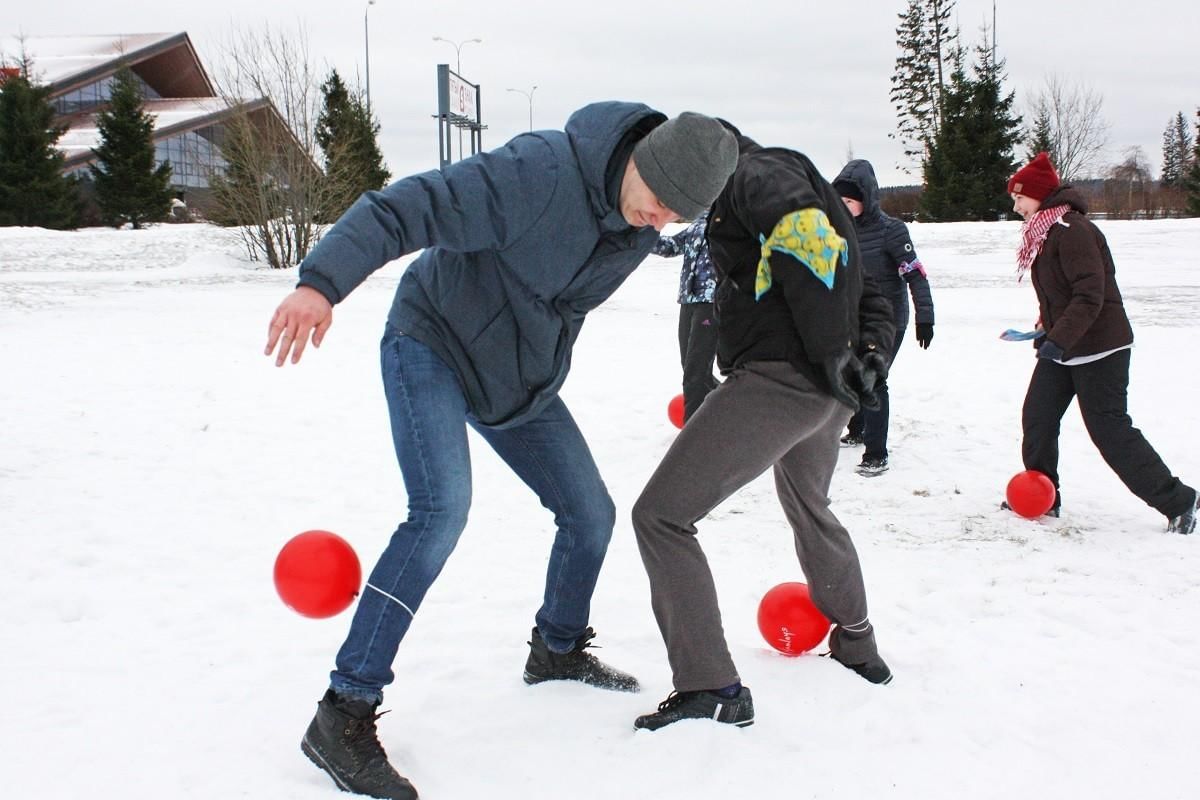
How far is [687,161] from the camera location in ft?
8.68

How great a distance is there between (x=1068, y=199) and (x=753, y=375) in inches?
128

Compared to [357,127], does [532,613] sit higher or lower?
lower

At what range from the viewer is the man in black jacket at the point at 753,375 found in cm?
291

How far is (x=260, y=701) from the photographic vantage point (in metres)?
3.30

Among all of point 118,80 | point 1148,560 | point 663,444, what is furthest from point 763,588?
point 118,80

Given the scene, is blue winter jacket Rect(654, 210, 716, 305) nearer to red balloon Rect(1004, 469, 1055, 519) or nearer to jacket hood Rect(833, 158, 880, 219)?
jacket hood Rect(833, 158, 880, 219)

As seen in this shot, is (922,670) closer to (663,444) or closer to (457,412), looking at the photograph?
(457,412)

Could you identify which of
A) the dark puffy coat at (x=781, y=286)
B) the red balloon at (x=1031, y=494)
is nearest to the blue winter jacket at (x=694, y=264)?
the red balloon at (x=1031, y=494)

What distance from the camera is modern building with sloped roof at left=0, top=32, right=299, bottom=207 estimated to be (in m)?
44.3

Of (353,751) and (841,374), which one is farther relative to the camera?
(841,374)

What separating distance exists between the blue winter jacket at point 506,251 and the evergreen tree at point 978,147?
3492 centimetres

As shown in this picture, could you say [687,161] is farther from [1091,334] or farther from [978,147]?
[978,147]

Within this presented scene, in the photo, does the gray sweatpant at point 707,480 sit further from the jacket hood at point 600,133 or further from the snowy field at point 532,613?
the jacket hood at point 600,133

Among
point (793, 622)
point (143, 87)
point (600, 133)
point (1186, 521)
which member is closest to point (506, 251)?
point (600, 133)
